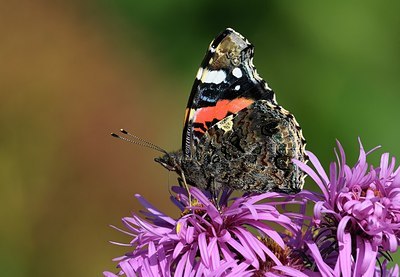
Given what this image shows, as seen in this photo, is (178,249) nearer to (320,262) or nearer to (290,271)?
(290,271)

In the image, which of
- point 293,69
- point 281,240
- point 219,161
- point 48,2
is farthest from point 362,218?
point 48,2

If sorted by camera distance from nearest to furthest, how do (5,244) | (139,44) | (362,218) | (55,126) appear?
(362,218) → (5,244) → (55,126) → (139,44)

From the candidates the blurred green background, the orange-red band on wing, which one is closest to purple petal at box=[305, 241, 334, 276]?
the orange-red band on wing

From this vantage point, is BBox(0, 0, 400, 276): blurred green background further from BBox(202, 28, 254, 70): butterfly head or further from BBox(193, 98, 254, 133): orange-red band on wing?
BBox(202, 28, 254, 70): butterfly head

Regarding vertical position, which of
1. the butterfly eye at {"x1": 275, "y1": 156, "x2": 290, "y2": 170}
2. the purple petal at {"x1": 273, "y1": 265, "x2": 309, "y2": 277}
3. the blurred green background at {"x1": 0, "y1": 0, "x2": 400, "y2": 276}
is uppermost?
the blurred green background at {"x1": 0, "y1": 0, "x2": 400, "y2": 276}

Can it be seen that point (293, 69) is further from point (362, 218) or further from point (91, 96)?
point (362, 218)

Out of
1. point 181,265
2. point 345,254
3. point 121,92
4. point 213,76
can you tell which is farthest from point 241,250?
point 121,92

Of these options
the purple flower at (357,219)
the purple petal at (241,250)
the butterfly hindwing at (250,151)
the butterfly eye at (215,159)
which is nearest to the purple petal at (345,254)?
the purple flower at (357,219)
